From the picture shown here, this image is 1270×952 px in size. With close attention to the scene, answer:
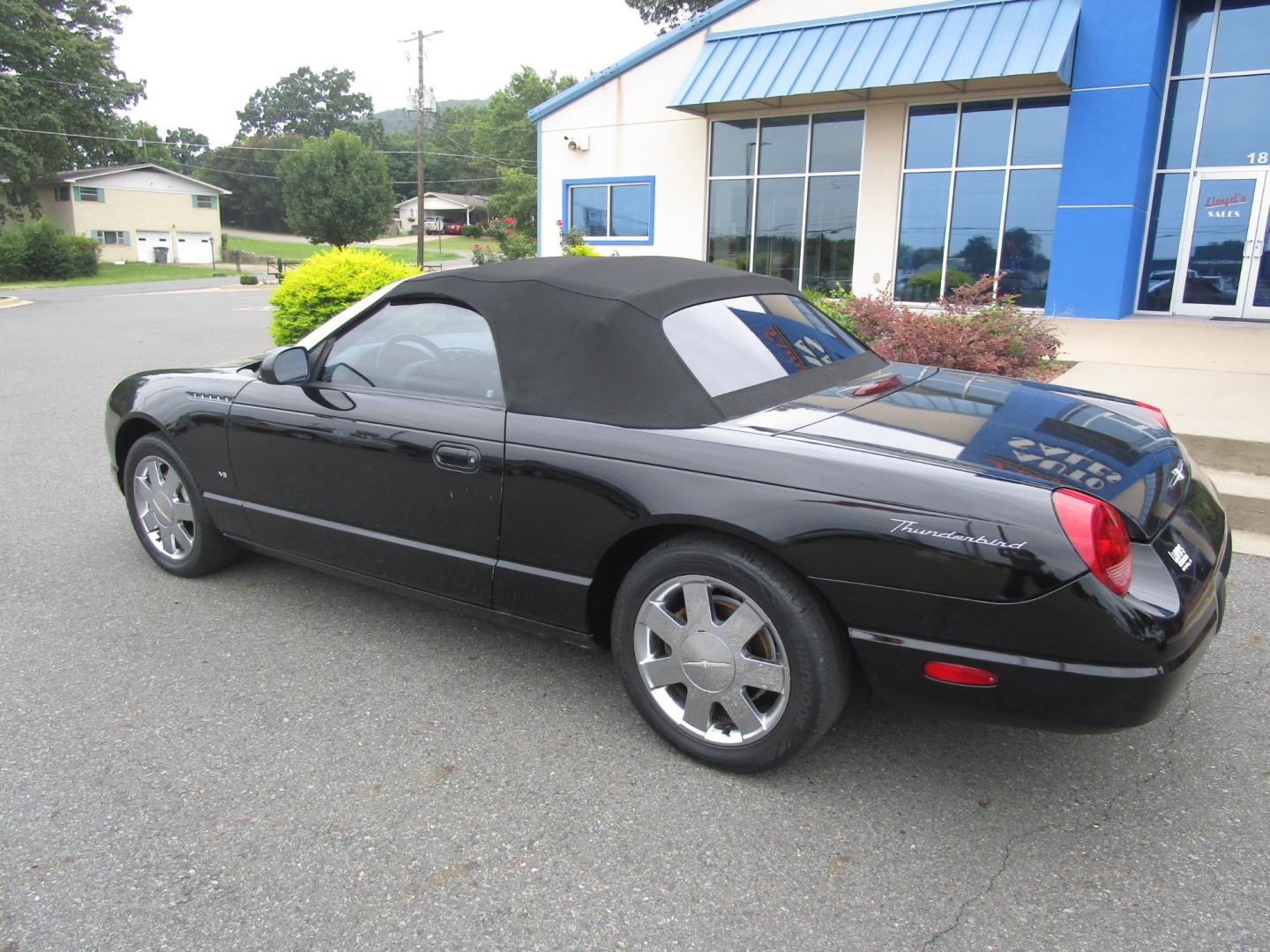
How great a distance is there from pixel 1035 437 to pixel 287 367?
2822 millimetres

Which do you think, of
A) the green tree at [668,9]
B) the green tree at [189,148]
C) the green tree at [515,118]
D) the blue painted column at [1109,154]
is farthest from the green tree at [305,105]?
the blue painted column at [1109,154]

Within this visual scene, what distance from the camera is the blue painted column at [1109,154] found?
41.7ft

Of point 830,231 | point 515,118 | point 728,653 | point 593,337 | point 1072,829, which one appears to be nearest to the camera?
point 1072,829

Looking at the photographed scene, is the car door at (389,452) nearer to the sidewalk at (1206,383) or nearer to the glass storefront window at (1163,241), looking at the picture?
the sidewalk at (1206,383)

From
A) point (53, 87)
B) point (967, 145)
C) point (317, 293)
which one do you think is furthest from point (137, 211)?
point (967, 145)

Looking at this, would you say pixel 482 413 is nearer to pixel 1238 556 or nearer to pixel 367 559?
pixel 367 559

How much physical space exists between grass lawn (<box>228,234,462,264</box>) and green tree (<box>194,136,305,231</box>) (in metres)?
11.2

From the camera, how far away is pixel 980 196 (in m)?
14.6

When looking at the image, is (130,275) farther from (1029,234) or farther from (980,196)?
(1029,234)

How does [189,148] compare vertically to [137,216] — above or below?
above

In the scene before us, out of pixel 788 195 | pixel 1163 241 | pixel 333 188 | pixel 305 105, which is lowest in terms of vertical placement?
pixel 1163 241

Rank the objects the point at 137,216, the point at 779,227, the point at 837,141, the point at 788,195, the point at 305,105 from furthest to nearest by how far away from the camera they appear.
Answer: the point at 305,105, the point at 137,216, the point at 779,227, the point at 788,195, the point at 837,141

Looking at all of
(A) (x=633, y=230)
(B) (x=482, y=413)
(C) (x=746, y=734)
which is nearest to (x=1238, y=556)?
(C) (x=746, y=734)

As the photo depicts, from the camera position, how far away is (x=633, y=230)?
60.1 ft
